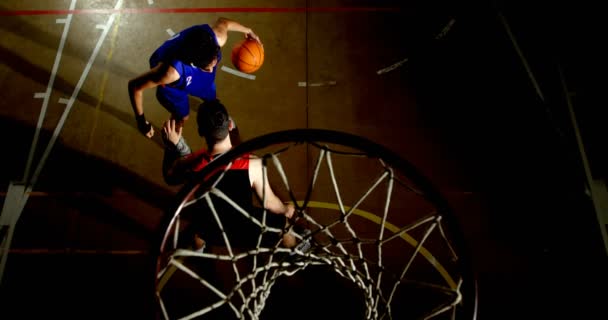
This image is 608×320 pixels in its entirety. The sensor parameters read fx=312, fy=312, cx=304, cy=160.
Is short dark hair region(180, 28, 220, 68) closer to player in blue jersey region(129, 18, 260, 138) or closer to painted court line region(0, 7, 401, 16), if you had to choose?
player in blue jersey region(129, 18, 260, 138)

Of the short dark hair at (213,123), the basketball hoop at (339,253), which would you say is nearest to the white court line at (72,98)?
the basketball hoop at (339,253)

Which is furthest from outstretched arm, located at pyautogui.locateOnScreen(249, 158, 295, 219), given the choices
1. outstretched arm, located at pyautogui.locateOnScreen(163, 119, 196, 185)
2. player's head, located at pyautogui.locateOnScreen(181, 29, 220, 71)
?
player's head, located at pyautogui.locateOnScreen(181, 29, 220, 71)

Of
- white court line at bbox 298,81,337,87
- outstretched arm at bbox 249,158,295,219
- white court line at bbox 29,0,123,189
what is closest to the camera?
outstretched arm at bbox 249,158,295,219

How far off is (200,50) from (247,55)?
101cm

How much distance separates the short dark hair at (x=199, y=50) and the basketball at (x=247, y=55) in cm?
85

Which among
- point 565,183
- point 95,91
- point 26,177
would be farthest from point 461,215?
point 26,177

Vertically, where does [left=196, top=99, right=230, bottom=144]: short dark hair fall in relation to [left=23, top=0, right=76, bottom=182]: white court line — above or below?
below

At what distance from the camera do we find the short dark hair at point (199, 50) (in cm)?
274

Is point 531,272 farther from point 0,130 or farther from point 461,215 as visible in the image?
point 0,130

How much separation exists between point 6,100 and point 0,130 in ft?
1.38

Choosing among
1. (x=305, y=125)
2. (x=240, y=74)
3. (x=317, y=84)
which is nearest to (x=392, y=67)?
(x=317, y=84)

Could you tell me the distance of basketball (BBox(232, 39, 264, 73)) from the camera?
144 inches

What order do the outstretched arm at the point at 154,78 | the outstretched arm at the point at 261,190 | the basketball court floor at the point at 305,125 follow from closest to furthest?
the outstretched arm at the point at 261,190 → the outstretched arm at the point at 154,78 → the basketball court floor at the point at 305,125

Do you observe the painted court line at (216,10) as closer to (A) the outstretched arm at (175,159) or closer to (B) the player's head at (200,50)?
(B) the player's head at (200,50)
